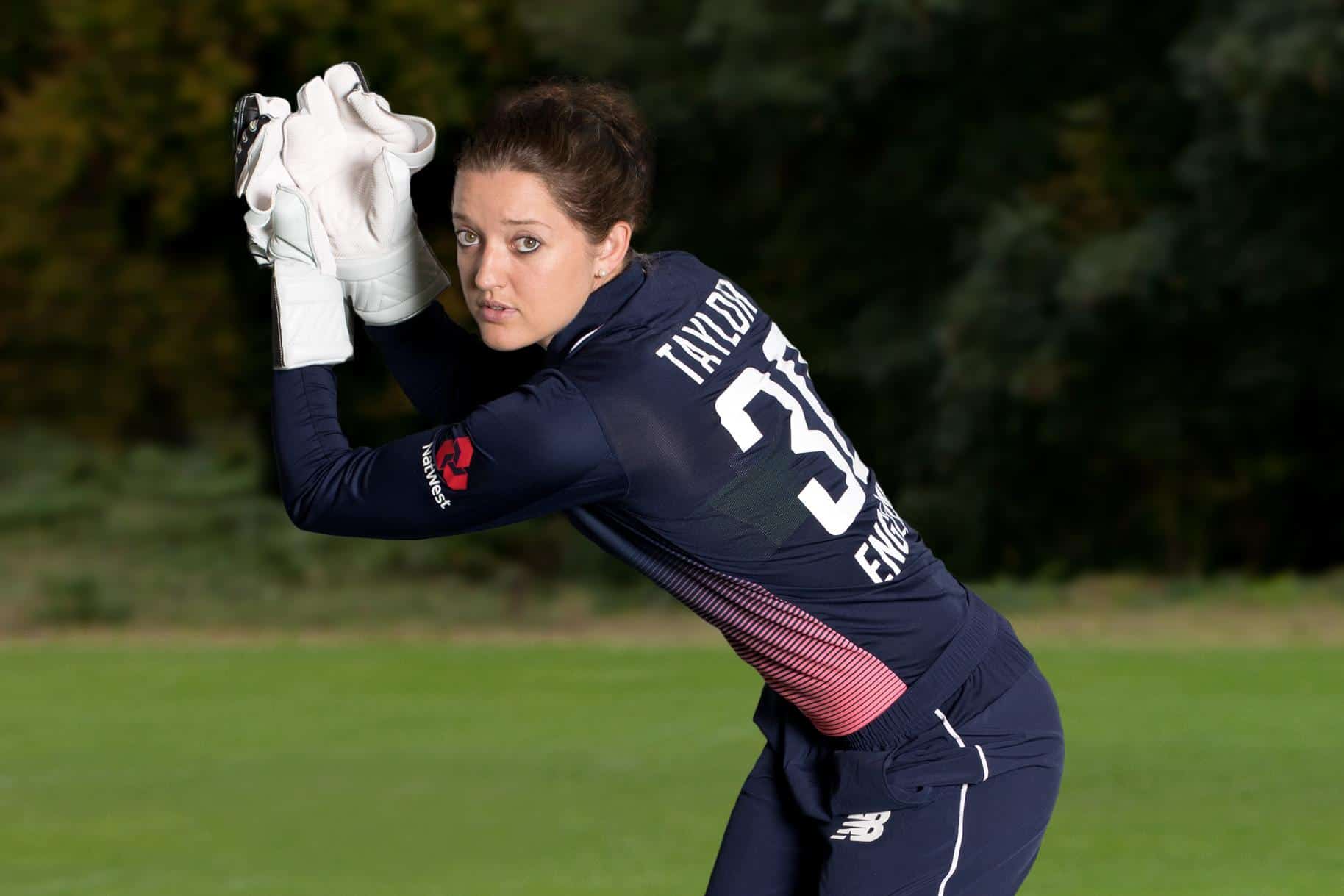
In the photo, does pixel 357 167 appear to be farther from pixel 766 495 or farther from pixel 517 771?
pixel 517 771

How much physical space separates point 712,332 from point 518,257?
309mm

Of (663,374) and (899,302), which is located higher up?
(663,374)

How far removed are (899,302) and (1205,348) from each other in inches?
134

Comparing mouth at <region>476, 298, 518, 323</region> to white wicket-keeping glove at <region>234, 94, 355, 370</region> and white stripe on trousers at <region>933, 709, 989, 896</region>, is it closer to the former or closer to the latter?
white wicket-keeping glove at <region>234, 94, 355, 370</region>

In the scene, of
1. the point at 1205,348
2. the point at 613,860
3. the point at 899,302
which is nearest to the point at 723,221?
the point at 899,302

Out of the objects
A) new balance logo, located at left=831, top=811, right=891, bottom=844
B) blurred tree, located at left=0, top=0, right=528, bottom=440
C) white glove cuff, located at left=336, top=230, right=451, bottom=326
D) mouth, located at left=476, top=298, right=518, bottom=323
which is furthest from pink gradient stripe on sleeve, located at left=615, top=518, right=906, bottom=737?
blurred tree, located at left=0, top=0, right=528, bottom=440

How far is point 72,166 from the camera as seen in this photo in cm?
1889

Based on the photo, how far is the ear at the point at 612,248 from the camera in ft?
9.55

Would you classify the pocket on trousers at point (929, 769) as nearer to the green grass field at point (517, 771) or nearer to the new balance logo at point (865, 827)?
the new balance logo at point (865, 827)

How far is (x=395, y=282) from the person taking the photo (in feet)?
10.9

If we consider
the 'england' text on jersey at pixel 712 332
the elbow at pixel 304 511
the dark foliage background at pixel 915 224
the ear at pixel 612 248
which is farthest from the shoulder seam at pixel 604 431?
the dark foliage background at pixel 915 224

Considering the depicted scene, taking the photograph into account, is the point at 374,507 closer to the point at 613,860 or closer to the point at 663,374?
the point at 663,374

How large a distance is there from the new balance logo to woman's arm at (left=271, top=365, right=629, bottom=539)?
65cm

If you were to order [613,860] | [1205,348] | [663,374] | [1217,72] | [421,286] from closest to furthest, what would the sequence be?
[663,374] < [421,286] < [613,860] < [1217,72] < [1205,348]
